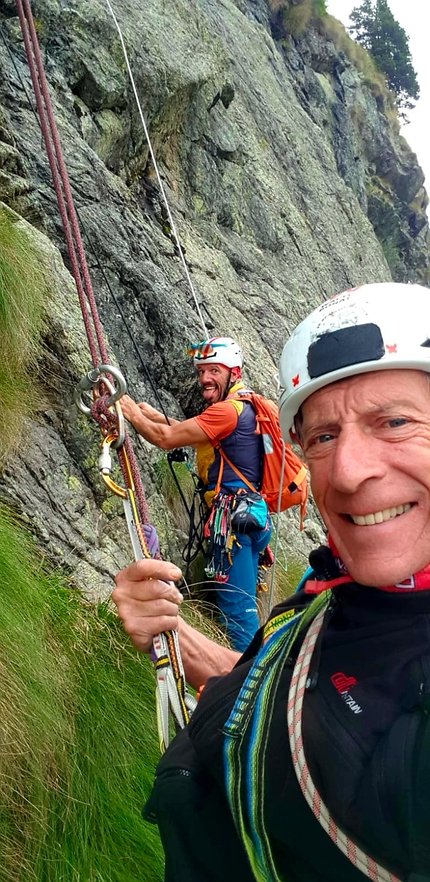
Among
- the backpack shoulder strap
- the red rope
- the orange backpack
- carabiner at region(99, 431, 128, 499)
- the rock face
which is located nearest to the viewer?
the backpack shoulder strap

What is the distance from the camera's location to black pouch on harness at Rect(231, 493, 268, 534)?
4570 mm

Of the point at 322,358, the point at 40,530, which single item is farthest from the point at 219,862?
the point at 40,530

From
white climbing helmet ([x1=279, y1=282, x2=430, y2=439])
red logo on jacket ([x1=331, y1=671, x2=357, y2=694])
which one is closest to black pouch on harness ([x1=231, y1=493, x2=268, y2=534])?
white climbing helmet ([x1=279, y1=282, x2=430, y2=439])

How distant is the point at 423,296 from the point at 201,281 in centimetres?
585

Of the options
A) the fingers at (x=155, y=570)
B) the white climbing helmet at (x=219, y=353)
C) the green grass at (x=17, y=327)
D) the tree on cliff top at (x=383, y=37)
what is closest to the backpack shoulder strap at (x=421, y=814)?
the fingers at (x=155, y=570)

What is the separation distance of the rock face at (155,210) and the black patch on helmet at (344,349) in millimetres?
2143

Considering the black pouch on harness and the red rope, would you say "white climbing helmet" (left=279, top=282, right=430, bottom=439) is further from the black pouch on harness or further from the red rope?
the black pouch on harness

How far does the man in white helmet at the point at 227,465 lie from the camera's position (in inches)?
172

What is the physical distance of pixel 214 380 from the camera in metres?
4.99

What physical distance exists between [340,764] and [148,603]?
3.06ft

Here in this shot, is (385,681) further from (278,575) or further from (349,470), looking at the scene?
(278,575)

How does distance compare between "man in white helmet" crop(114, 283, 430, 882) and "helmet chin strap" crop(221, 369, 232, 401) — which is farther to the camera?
"helmet chin strap" crop(221, 369, 232, 401)

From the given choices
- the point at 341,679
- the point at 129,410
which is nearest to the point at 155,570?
the point at 341,679

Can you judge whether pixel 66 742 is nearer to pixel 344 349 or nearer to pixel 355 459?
pixel 355 459
